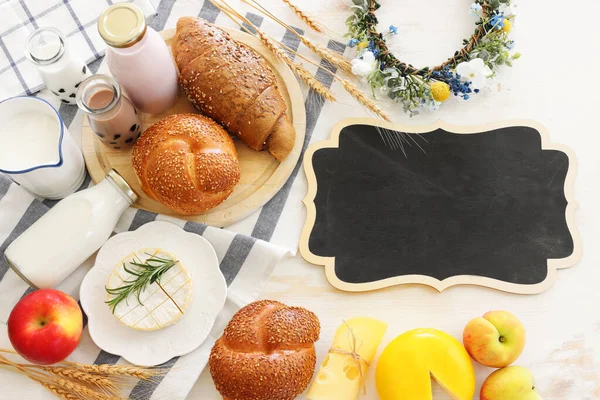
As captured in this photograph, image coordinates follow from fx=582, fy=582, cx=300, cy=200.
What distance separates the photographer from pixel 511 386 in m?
1.33

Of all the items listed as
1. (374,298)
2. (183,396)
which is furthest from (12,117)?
(374,298)

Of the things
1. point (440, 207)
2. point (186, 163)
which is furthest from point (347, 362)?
point (186, 163)

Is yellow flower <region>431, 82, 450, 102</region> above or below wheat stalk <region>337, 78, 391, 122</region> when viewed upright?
above

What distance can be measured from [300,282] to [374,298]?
19 cm

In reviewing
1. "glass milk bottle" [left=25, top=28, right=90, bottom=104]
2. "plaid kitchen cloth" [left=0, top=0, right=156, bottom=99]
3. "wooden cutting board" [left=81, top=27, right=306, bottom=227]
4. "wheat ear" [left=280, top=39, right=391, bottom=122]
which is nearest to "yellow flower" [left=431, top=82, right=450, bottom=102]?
"wheat ear" [left=280, top=39, right=391, bottom=122]

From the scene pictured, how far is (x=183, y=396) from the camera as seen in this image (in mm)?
1348

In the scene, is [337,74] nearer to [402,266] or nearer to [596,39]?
[402,266]

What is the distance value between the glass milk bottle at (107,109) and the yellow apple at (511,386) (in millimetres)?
1053

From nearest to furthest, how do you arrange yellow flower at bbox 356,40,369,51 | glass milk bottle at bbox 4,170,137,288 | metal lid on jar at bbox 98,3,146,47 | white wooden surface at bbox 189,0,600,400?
1. metal lid on jar at bbox 98,3,146,47
2. glass milk bottle at bbox 4,170,137,288
3. white wooden surface at bbox 189,0,600,400
4. yellow flower at bbox 356,40,369,51

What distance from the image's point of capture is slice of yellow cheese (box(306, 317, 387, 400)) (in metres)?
1.33

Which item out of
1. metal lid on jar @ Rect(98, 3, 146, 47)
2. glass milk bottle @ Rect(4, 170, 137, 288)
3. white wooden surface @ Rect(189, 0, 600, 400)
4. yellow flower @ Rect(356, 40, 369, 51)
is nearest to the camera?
metal lid on jar @ Rect(98, 3, 146, 47)

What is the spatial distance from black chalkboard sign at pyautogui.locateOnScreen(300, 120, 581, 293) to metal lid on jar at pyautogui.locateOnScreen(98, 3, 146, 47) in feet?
1.73

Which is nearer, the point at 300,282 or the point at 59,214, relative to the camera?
the point at 59,214

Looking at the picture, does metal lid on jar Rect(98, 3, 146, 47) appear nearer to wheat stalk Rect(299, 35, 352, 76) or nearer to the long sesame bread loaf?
the long sesame bread loaf
